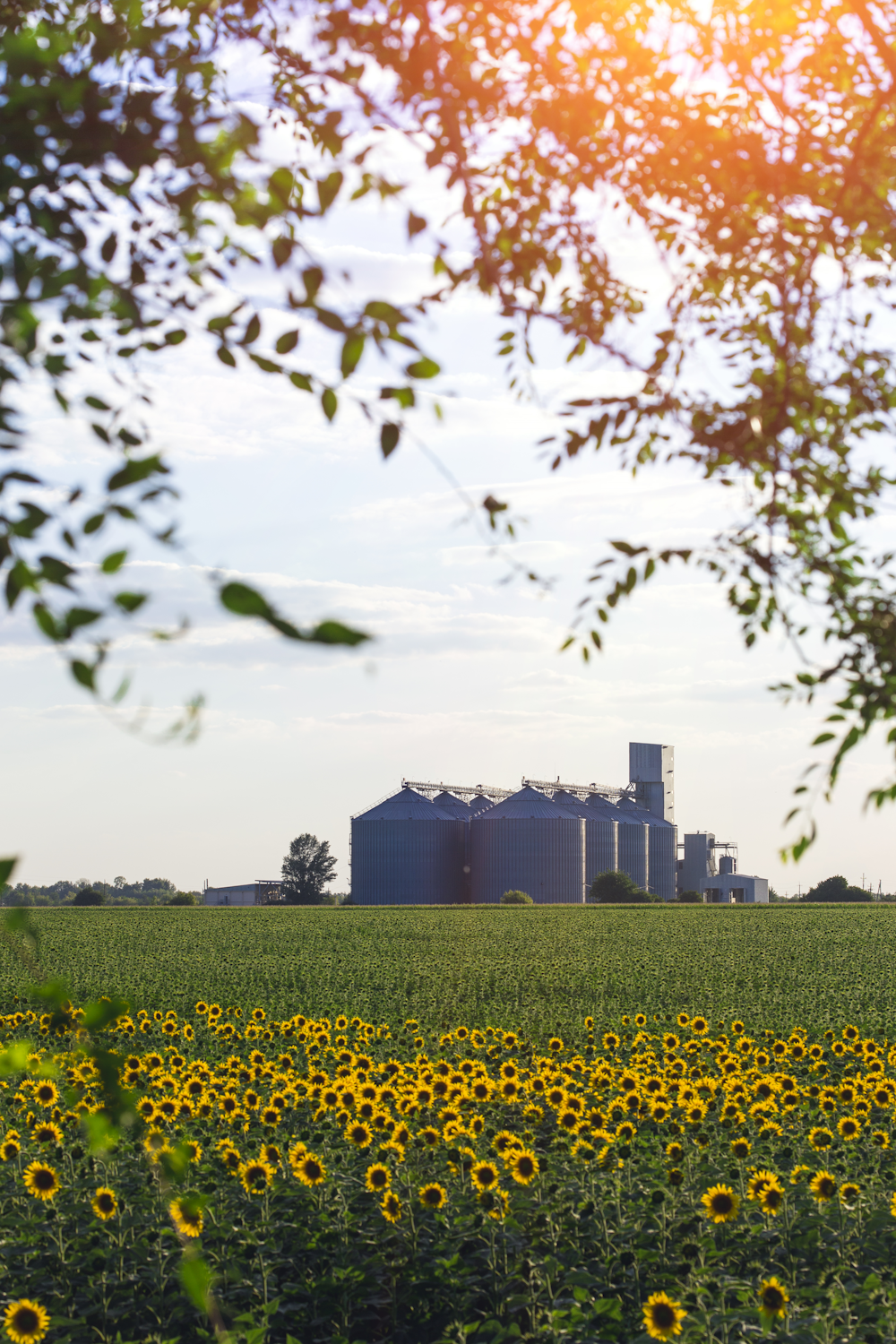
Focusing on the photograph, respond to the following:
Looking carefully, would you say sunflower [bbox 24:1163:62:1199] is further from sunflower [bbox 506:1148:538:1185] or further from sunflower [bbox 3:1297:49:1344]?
sunflower [bbox 506:1148:538:1185]

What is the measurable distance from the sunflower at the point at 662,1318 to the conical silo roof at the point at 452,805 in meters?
76.0

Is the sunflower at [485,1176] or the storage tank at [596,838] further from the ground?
the storage tank at [596,838]

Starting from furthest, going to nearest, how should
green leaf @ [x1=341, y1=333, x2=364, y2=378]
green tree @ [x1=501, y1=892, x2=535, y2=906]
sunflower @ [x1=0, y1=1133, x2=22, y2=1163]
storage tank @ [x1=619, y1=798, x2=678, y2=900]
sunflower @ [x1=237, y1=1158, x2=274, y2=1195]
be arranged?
storage tank @ [x1=619, y1=798, x2=678, y2=900], green tree @ [x1=501, y1=892, x2=535, y2=906], sunflower @ [x1=0, y1=1133, x2=22, y2=1163], sunflower @ [x1=237, y1=1158, x2=274, y2=1195], green leaf @ [x1=341, y1=333, x2=364, y2=378]

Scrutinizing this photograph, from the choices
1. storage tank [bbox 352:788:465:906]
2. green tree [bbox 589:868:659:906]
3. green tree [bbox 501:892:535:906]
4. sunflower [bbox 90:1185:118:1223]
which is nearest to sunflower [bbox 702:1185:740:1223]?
sunflower [bbox 90:1185:118:1223]

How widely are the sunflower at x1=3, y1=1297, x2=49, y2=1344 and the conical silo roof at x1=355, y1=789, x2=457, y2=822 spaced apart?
7368 centimetres

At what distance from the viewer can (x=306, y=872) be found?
330ft

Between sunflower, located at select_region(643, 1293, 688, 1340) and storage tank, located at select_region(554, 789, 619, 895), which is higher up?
storage tank, located at select_region(554, 789, 619, 895)

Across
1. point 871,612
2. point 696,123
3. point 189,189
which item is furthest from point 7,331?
point 696,123

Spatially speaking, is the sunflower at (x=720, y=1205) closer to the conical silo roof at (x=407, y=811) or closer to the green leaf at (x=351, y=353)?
the green leaf at (x=351, y=353)

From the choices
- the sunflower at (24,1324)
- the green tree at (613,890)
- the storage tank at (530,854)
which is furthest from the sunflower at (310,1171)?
the green tree at (613,890)

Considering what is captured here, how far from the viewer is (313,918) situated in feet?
166

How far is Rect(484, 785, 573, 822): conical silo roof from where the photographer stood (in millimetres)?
76500

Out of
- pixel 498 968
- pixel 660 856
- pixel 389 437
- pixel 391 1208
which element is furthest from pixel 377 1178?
pixel 660 856

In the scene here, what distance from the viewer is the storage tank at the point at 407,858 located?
76812 mm
